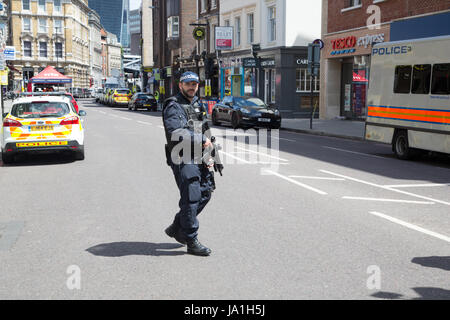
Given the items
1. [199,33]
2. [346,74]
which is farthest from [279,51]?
[199,33]

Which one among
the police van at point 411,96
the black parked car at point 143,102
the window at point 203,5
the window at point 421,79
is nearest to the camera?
the police van at point 411,96

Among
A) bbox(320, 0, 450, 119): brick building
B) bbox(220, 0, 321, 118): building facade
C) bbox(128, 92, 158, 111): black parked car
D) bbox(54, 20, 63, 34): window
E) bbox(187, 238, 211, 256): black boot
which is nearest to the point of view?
bbox(187, 238, 211, 256): black boot

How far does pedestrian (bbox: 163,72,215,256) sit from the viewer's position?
18.3ft

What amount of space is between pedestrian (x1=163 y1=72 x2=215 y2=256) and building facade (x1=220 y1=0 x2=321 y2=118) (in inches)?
1203

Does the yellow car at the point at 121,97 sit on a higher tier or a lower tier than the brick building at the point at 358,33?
lower

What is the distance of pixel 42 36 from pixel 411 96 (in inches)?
4044

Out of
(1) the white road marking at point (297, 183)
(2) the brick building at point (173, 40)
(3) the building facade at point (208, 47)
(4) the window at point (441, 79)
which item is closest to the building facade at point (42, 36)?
(2) the brick building at point (173, 40)

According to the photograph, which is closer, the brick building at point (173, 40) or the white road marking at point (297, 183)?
the white road marking at point (297, 183)

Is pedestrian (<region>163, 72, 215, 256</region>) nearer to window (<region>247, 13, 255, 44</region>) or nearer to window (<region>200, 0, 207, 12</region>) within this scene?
window (<region>247, 13, 255, 44</region>)

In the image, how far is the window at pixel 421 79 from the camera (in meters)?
13.8

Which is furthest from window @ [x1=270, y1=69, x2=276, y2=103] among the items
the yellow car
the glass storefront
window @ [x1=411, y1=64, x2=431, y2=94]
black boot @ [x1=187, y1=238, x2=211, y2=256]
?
black boot @ [x1=187, y1=238, x2=211, y2=256]

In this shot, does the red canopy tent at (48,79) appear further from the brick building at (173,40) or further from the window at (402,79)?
the window at (402,79)

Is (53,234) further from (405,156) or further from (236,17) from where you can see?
(236,17)

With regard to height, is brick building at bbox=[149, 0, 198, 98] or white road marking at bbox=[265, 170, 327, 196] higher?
brick building at bbox=[149, 0, 198, 98]
